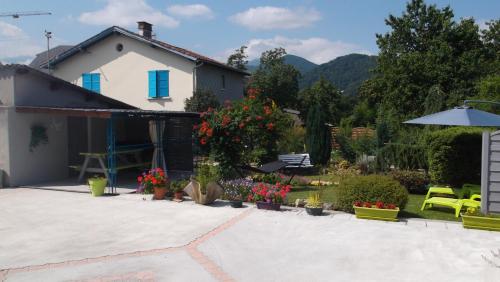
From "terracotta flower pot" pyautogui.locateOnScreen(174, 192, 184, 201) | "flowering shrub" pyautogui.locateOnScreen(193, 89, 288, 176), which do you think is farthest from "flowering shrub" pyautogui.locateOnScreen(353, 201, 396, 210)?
"flowering shrub" pyautogui.locateOnScreen(193, 89, 288, 176)

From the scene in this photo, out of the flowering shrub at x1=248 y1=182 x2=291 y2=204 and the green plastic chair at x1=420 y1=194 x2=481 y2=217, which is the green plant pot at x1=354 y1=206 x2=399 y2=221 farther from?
the flowering shrub at x1=248 y1=182 x2=291 y2=204

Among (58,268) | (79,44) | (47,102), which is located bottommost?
(58,268)

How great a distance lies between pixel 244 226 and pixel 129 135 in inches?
388

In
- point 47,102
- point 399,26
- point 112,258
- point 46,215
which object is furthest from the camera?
point 399,26

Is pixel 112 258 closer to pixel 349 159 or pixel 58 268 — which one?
pixel 58 268

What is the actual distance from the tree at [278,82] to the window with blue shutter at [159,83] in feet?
41.1

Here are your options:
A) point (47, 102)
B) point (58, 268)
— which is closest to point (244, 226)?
point (58, 268)

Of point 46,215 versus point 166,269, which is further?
point 46,215

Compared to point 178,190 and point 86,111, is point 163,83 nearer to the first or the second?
point 86,111

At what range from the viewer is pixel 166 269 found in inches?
231

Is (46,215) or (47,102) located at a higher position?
(47,102)

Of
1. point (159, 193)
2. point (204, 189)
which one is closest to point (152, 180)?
point (159, 193)

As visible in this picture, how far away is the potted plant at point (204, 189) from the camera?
9.91 meters

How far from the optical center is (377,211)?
843 cm
